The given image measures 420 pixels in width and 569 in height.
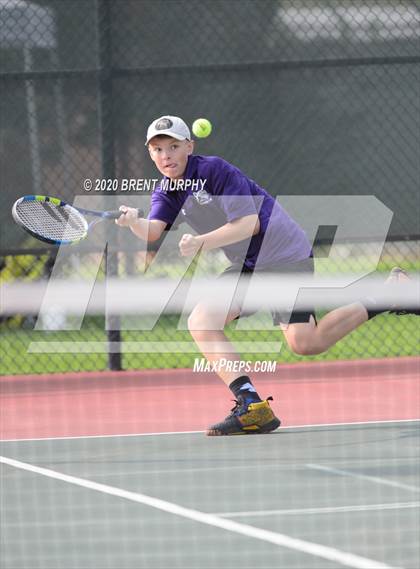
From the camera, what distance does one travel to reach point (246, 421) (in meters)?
6.91

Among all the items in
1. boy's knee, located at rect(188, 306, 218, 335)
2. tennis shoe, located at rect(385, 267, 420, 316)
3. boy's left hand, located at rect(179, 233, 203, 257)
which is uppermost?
tennis shoe, located at rect(385, 267, 420, 316)

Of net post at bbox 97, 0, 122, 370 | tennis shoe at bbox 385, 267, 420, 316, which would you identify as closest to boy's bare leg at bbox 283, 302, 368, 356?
tennis shoe at bbox 385, 267, 420, 316

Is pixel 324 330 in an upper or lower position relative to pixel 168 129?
lower

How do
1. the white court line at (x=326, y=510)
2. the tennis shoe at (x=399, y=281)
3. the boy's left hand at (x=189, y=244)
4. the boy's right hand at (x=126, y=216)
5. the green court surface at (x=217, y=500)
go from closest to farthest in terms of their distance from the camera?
1. the green court surface at (x=217, y=500)
2. the white court line at (x=326, y=510)
3. the boy's left hand at (x=189, y=244)
4. the boy's right hand at (x=126, y=216)
5. the tennis shoe at (x=399, y=281)

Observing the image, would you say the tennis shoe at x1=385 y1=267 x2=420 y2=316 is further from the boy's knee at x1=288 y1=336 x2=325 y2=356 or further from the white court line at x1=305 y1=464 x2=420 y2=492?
the white court line at x1=305 y1=464 x2=420 y2=492

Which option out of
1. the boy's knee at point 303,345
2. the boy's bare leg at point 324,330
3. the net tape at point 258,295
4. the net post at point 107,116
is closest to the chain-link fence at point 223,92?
the net post at point 107,116

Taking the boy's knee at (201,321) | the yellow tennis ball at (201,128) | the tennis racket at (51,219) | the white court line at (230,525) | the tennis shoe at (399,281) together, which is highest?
the yellow tennis ball at (201,128)

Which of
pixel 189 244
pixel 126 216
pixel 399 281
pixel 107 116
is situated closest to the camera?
pixel 189 244

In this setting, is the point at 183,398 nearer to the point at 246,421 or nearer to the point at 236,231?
the point at 246,421

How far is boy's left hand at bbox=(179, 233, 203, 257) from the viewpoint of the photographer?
5625 mm

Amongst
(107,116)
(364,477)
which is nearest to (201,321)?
(364,477)

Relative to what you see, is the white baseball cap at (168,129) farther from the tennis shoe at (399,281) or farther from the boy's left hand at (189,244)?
the tennis shoe at (399,281)

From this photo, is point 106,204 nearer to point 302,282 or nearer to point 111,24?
point 111,24

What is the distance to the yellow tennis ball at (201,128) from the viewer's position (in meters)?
9.23
